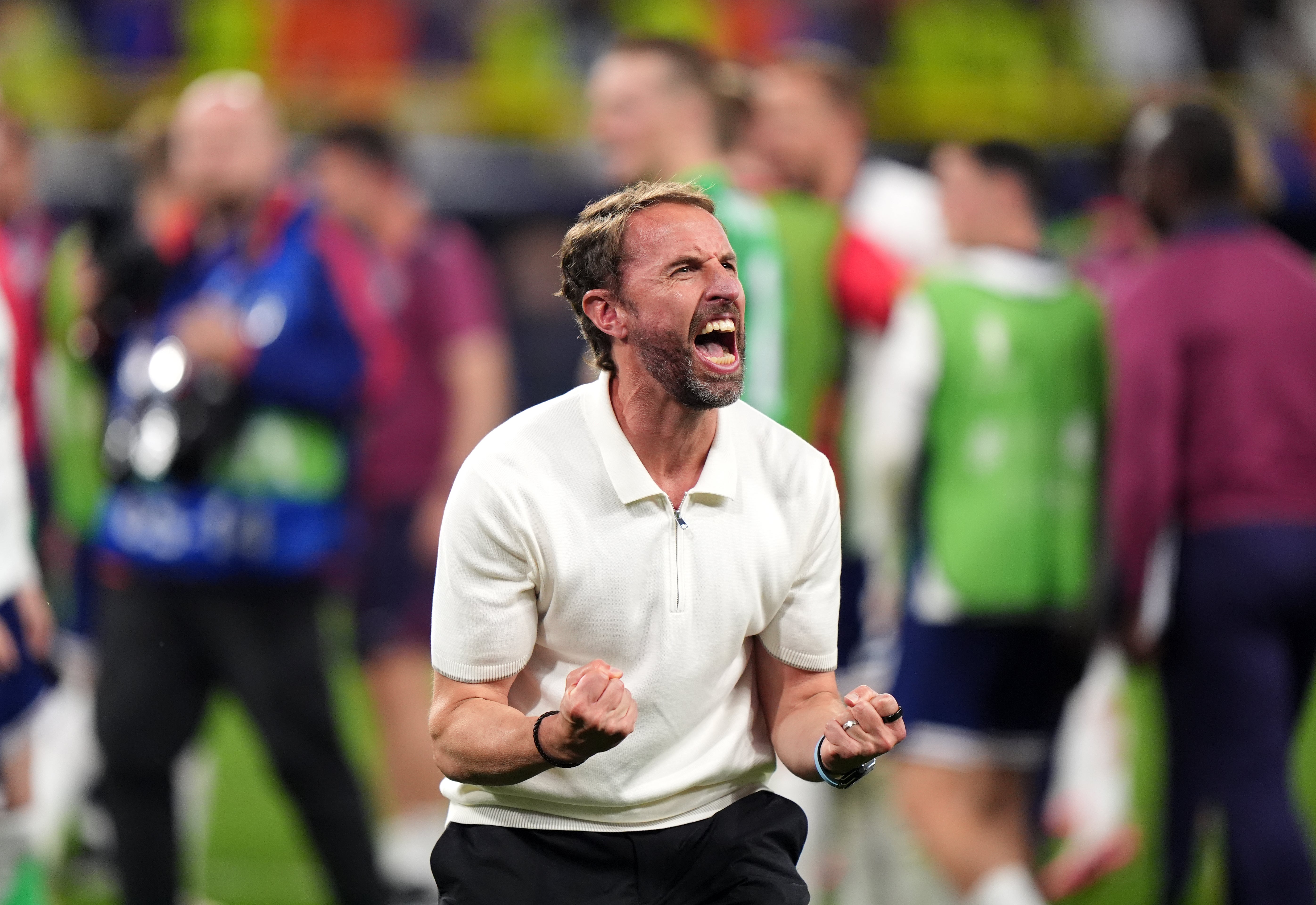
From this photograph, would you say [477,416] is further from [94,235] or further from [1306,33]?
[1306,33]

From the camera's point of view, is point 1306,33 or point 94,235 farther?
point 1306,33

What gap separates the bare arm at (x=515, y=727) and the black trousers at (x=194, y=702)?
6.73 feet

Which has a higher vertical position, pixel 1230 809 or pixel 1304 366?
pixel 1304 366

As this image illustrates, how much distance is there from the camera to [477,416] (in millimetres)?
6719

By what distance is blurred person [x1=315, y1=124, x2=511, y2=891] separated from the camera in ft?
21.7

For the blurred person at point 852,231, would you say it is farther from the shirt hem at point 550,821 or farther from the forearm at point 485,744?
the forearm at point 485,744

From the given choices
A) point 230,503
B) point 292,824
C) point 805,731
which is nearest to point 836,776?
point 805,731

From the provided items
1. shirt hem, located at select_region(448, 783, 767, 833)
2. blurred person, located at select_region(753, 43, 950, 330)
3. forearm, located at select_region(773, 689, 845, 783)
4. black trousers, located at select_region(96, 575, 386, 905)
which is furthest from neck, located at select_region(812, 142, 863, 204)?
shirt hem, located at select_region(448, 783, 767, 833)

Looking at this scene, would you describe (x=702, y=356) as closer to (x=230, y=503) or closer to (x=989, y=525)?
(x=989, y=525)

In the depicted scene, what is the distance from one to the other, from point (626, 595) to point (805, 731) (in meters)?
0.38

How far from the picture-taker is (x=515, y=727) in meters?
2.65

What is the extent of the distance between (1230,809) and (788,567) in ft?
6.95

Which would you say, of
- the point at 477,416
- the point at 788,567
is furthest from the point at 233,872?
the point at 788,567

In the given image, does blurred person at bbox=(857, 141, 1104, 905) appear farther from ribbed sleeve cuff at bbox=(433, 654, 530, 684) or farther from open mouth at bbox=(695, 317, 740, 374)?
ribbed sleeve cuff at bbox=(433, 654, 530, 684)
